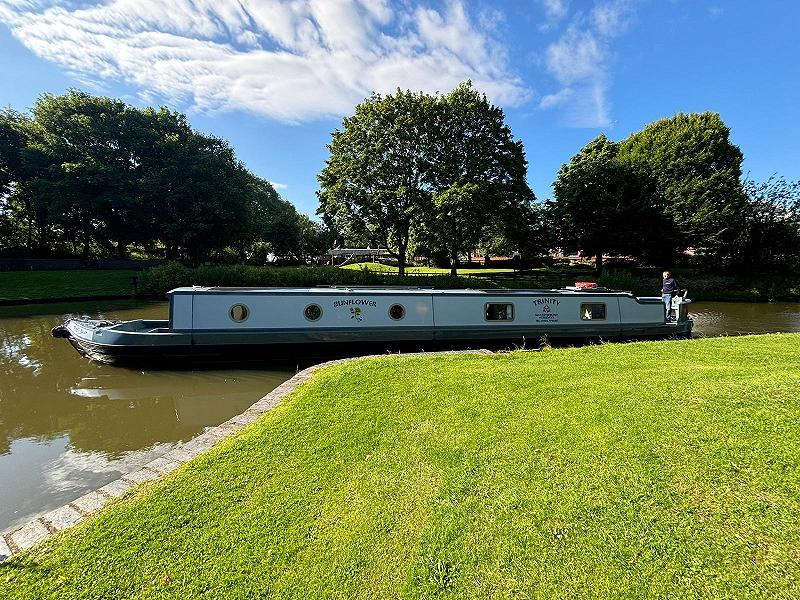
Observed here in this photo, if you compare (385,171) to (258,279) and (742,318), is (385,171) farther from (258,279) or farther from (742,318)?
(742,318)

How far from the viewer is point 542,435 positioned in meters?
3.59

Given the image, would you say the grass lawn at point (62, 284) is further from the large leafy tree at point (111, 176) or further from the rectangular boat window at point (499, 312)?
the rectangular boat window at point (499, 312)

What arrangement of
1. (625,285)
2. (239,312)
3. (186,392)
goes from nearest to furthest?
(186,392) → (239,312) → (625,285)

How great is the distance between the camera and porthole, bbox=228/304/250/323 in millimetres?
8656

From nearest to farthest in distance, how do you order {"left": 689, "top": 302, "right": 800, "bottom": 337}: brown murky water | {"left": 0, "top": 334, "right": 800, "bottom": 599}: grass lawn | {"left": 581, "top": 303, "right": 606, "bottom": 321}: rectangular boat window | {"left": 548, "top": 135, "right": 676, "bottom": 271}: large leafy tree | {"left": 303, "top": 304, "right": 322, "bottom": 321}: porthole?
{"left": 0, "top": 334, "right": 800, "bottom": 599}: grass lawn, {"left": 303, "top": 304, "right": 322, "bottom": 321}: porthole, {"left": 581, "top": 303, "right": 606, "bottom": 321}: rectangular boat window, {"left": 689, "top": 302, "right": 800, "bottom": 337}: brown murky water, {"left": 548, "top": 135, "right": 676, "bottom": 271}: large leafy tree

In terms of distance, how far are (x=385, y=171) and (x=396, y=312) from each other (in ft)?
54.4

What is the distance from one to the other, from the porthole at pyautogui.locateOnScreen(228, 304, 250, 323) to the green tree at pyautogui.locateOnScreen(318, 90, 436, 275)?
15.3 meters

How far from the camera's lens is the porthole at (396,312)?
9.25 m

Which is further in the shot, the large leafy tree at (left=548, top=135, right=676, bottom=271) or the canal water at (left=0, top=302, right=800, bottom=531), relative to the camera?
the large leafy tree at (left=548, top=135, right=676, bottom=271)

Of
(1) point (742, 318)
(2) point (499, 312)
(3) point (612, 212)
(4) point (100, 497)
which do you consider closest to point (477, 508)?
(4) point (100, 497)

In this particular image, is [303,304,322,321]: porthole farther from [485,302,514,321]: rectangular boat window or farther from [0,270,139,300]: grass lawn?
[0,270,139,300]: grass lawn

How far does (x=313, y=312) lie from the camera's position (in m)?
8.95

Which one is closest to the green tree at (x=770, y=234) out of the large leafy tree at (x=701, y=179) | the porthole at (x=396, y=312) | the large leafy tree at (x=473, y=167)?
the large leafy tree at (x=701, y=179)

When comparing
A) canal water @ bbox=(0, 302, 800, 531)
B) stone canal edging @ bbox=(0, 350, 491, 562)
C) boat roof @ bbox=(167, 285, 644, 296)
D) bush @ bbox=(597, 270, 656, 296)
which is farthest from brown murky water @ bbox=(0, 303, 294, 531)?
bush @ bbox=(597, 270, 656, 296)
